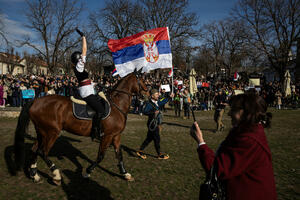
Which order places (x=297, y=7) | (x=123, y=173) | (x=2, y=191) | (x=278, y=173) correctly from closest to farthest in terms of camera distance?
(x=2, y=191)
(x=123, y=173)
(x=278, y=173)
(x=297, y=7)

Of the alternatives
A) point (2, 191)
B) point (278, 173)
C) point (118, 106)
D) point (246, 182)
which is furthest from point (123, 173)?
point (278, 173)

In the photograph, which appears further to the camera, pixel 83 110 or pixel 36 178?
pixel 83 110

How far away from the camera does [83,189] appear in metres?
4.38

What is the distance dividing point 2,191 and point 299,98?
2443 centimetres

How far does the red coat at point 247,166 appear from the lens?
174cm

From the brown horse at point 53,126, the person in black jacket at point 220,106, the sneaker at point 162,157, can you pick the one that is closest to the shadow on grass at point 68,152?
the brown horse at point 53,126

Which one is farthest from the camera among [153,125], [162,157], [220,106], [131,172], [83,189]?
[220,106]

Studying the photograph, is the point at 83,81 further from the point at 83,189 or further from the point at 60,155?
the point at 60,155

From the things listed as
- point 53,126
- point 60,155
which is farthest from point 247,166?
point 60,155

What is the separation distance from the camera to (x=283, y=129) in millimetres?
10688

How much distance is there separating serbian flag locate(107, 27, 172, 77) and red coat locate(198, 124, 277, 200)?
37.4 ft

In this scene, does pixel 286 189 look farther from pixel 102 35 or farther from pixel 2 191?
pixel 102 35

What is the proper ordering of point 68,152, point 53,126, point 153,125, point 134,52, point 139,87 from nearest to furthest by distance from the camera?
point 53,126
point 139,87
point 153,125
point 68,152
point 134,52

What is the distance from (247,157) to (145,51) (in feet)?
39.1
